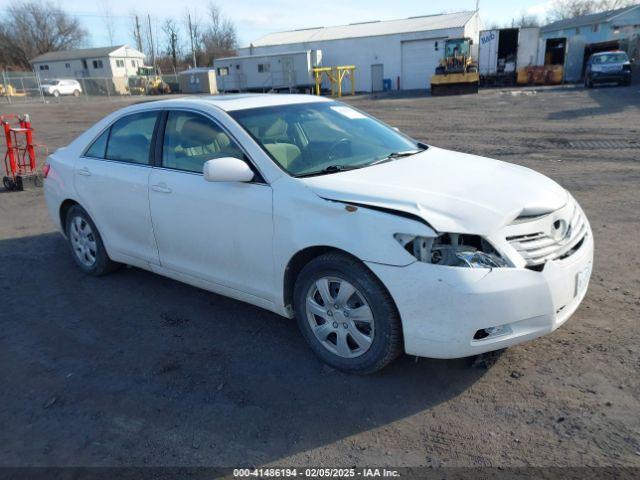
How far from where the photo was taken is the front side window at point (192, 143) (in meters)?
3.89

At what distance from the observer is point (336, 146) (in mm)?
4027

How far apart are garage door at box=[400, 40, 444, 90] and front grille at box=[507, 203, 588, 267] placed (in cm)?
4404

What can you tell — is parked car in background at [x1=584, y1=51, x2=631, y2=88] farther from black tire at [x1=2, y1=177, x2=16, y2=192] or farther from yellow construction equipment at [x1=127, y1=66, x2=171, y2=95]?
yellow construction equipment at [x1=127, y1=66, x2=171, y2=95]

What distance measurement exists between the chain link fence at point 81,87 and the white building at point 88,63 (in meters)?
17.8

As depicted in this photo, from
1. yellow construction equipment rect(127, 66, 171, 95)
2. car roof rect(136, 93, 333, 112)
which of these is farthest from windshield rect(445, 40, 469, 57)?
yellow construction equipment rect(127, 66, 171, 95)

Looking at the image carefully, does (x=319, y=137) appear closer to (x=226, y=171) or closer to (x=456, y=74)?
(x=226, y=171)

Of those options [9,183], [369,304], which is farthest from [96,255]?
[9,183]

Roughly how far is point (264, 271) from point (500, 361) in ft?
5.49

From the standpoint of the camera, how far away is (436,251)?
290 cm

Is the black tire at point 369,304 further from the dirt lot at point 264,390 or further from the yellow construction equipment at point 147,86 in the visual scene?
the yellow construction equipment at point 147,86

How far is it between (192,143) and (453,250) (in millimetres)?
2301

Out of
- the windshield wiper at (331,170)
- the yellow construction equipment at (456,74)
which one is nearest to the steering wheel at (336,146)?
the windshield wiper at (331,170)

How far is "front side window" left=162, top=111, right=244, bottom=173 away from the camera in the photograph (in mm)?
3889

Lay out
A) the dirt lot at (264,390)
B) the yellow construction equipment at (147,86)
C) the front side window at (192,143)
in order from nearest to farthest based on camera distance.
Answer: the dirt lot at (264,390) < the front side window at (192,143) < the yellow construction equipment at (147,86)
